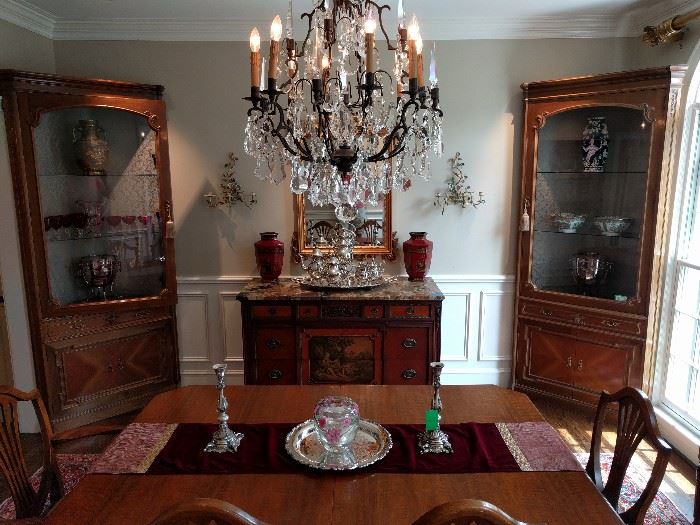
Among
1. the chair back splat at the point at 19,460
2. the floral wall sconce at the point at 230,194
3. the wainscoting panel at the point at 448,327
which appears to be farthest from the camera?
the wainscoting panel at the point at 448,327

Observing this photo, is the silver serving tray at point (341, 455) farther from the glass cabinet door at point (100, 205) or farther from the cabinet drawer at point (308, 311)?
the glass cabinet door at point (100, 205)

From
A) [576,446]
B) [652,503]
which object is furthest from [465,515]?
[576,446]

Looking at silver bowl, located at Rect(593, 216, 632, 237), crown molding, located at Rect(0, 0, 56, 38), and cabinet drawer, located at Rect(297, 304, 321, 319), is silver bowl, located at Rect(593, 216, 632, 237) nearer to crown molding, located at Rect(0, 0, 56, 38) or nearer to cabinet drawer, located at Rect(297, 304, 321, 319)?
cabinet drawer, located at Rect(297, 304, 321, 319)

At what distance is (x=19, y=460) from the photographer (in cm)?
163

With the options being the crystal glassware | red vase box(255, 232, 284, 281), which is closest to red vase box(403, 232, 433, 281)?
red vase box(255, 232, 284, 281)

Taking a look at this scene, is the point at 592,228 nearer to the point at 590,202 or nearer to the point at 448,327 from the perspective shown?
the point at 590,202

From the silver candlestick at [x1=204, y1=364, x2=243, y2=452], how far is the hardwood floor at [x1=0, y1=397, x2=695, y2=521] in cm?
124

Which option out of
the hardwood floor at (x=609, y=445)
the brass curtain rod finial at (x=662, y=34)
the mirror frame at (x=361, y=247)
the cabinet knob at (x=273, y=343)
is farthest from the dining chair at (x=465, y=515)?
the brass curtain rod finial at (x=662, y=34)

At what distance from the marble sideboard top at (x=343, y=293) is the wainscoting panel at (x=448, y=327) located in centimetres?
41

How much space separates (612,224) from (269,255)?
7.39 feet

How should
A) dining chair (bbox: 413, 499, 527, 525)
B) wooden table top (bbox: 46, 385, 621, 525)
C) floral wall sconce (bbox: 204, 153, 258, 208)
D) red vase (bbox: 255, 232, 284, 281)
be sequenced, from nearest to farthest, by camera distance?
dining chair (bbox: 413, 499, 527, 525) < wooden table top (bbox: 46, 385, 621, 525) < red vase (bbox: 255, 232, 284, 281) < floral wall sconce (bbox: 204, 153, 258, 208)

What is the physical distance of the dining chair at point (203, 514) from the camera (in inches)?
38.3

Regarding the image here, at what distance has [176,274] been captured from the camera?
3521mm

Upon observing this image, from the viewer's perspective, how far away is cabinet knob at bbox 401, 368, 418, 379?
3127mm
